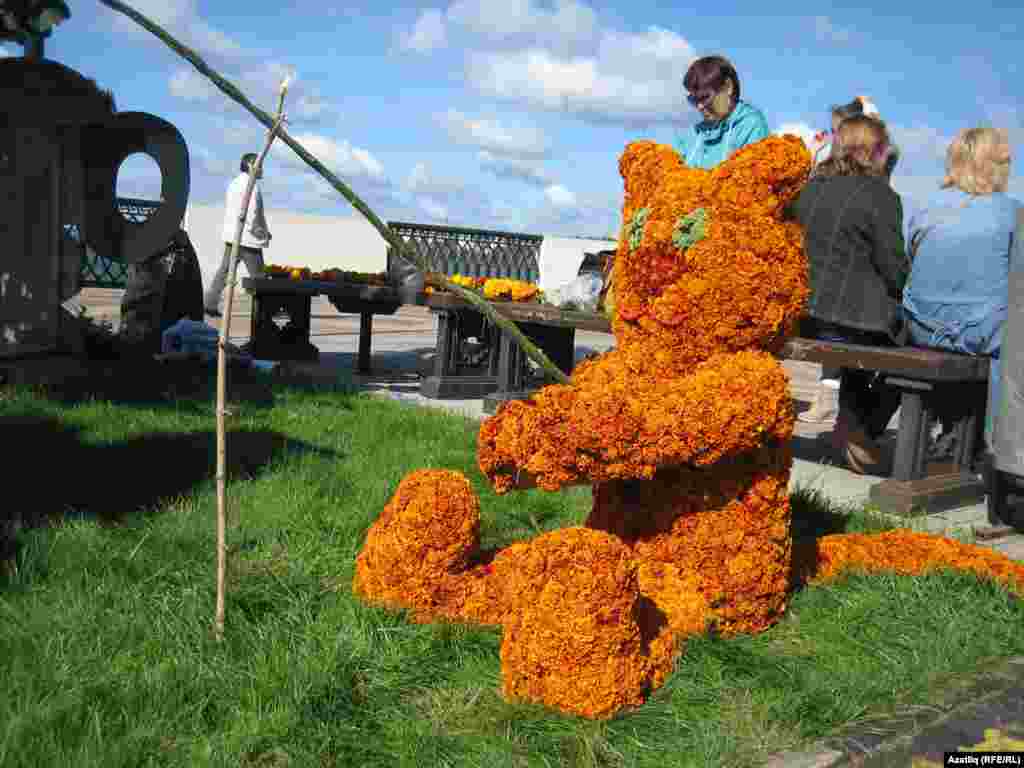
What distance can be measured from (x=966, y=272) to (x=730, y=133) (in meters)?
1.87

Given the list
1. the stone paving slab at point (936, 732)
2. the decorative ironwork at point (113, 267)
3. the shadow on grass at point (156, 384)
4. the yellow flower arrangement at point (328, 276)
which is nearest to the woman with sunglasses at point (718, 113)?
the stone paving slab at point (936, 732)

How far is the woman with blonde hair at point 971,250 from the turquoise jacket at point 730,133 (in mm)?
1552

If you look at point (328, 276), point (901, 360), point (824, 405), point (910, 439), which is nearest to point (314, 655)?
point (901, 360)

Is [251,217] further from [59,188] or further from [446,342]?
[59,188]

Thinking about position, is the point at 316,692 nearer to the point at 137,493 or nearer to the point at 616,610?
the point at 616,610

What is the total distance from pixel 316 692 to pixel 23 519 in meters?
1.86

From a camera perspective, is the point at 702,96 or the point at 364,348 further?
the point at 364,348

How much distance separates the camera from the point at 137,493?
434cm

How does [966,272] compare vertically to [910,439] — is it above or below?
above

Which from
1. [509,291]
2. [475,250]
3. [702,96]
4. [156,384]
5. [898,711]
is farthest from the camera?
[475,250]

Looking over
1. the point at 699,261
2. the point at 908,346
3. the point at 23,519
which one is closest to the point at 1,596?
the point at 23,519

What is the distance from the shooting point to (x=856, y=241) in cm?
591

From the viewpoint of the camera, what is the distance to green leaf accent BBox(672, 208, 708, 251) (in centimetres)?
300

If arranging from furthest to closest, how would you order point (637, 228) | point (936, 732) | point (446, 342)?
point (446, 342)
point (637, 228)
point (936, 732)
